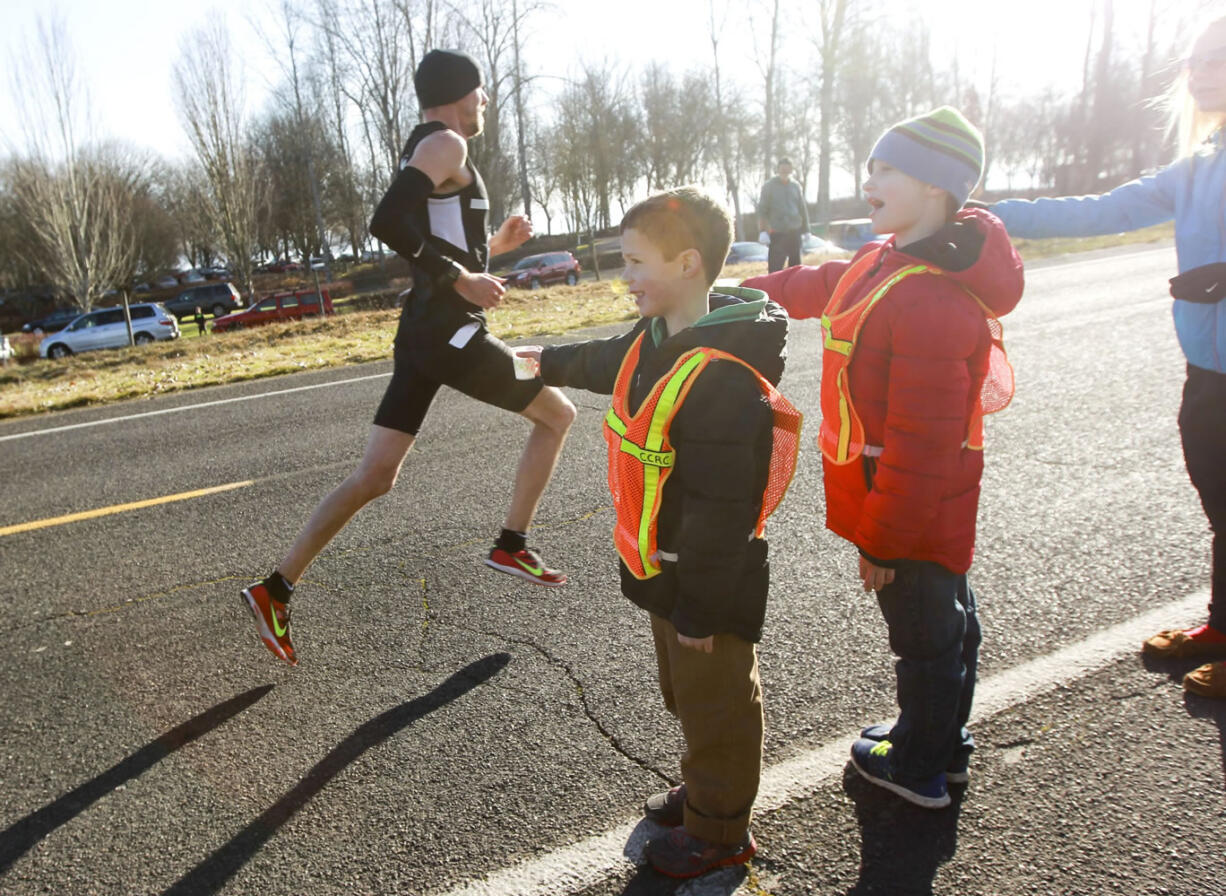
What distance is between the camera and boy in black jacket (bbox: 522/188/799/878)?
1.85 meters

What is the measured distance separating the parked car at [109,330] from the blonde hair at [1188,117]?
32882 millimetres

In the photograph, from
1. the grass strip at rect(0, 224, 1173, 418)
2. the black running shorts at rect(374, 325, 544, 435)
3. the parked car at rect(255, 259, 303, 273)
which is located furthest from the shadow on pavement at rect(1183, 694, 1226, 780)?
the parked car at rect(255, 259, 303, 273)

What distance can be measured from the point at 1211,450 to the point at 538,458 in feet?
8.02

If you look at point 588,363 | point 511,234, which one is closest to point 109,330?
point 511,234

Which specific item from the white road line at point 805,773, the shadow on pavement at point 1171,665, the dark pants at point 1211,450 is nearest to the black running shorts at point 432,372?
the white road line at point 805,773

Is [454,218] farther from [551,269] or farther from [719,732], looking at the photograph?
[551,269]

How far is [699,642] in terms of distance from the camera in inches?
75.4

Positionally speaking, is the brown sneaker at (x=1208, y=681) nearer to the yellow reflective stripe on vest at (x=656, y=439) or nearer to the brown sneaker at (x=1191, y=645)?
the brown sneaker at (x=1191, y=645)

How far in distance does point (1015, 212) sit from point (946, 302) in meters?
0.94

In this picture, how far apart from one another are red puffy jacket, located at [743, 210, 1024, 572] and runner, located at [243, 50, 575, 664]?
168 centimetres

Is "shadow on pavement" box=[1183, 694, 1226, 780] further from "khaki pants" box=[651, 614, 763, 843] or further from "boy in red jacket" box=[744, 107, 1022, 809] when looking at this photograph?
"khaki pants" box=[651, 614, 763, 843]

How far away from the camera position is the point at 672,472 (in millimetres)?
1961

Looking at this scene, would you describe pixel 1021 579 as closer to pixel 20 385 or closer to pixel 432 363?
pixel 432 363

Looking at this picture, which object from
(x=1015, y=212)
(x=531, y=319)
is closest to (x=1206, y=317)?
(x=1015, y=212)
